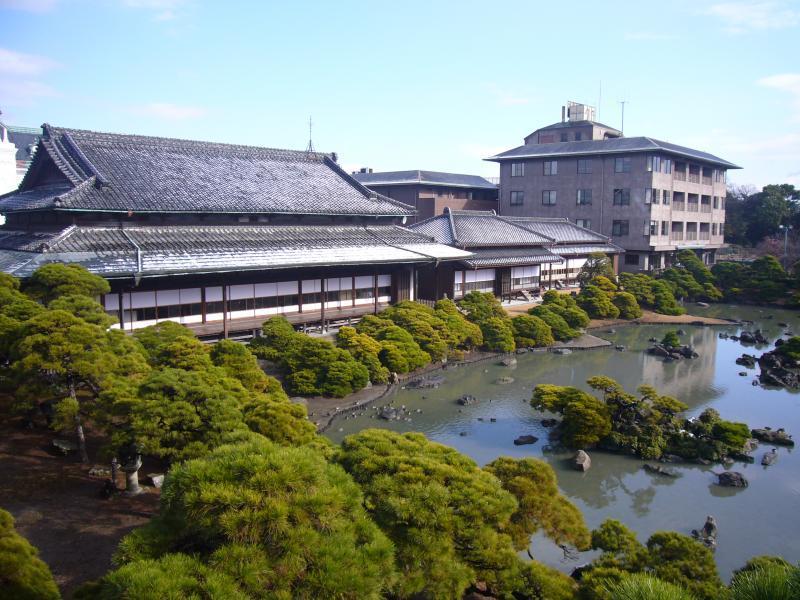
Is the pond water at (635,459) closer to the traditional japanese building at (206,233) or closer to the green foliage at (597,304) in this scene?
the green foliage at (597,304)

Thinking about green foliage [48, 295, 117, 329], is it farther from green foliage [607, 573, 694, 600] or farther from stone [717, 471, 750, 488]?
stone [717, 471, 750, 488]

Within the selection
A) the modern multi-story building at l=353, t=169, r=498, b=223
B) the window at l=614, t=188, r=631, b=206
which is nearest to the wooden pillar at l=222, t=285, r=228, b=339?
the modern multi-story building at l=353, t=169, r=498, b=223

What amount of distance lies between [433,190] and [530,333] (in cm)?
2881

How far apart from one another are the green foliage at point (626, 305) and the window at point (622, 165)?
1701 cm

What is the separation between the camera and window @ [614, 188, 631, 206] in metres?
49.5

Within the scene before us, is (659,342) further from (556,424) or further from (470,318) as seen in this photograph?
(556,424)

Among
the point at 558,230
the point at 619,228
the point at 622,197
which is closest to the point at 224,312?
the point at 558,230

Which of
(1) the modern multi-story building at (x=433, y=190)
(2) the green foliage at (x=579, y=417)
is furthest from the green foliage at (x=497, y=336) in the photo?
(1) the modern multi-story building at (x=433, y=190)

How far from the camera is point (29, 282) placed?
16.9 m

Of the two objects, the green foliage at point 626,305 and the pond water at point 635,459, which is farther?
the green foliage at point 626,305

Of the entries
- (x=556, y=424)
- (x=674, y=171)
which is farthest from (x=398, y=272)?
(x=674, y=171)

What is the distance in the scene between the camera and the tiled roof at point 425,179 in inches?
2137

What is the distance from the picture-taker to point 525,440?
17.6 meters

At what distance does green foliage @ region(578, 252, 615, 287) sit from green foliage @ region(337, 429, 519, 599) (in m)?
32.2
